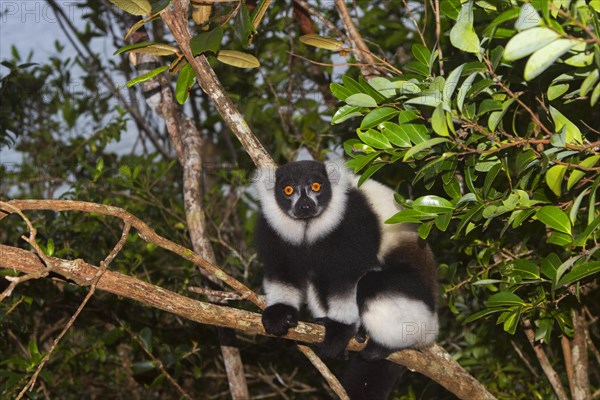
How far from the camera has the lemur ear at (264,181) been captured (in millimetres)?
4266

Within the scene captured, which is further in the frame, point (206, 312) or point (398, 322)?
point (398, 322)

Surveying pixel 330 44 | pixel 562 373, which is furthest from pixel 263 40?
pixel 562 373

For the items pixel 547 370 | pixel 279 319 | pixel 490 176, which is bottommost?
pixel 547 370

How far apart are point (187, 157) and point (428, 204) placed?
7.98 feet

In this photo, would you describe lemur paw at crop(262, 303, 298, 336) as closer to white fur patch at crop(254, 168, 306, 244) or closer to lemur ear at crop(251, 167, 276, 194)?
white fur patch at crop(254, 168, 306, 244)

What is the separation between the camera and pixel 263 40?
6.27 metres

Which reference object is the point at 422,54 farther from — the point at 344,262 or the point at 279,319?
the point at 279,319

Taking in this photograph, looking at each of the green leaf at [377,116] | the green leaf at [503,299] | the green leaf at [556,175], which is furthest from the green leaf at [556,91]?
the green leaf at [503,299]

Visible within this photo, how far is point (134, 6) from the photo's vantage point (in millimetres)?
3359

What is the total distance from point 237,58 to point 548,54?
7.36 feet

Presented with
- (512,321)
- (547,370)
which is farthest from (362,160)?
(547,370)

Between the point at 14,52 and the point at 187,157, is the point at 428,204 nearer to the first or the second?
the point at 187,157

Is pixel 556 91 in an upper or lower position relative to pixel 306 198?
upper

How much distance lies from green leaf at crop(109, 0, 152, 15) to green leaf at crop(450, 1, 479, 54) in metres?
1.62
